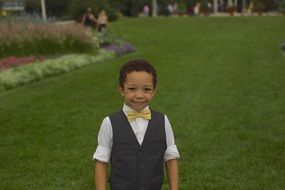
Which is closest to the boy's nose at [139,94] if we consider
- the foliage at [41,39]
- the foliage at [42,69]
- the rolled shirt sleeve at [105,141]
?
the rolled shirt sleeve at [105,141]

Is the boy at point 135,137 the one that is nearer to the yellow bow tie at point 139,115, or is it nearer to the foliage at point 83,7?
the yellow bow tie at point 139,115

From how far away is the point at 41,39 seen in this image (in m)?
18.5

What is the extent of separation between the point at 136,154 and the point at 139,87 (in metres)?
0.41

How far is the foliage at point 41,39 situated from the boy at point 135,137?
13.7 meters

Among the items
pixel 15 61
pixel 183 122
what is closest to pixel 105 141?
pixel 183 122

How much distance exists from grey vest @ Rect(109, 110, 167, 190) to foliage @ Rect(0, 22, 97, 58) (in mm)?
13686

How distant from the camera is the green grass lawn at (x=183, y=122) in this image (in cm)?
624

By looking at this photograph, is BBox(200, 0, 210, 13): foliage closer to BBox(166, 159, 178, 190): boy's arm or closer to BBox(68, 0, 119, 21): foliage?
BBox(68, 0, 119, 21): foliage

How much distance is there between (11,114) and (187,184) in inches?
183

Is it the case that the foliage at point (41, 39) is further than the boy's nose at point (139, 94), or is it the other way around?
the foliage at point (41, 39)

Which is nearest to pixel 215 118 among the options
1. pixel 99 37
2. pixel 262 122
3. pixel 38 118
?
pixel 262 122

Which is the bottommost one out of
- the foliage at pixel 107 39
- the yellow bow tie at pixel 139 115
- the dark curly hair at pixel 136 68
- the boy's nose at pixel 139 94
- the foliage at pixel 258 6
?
the foliage at pixel 258 6

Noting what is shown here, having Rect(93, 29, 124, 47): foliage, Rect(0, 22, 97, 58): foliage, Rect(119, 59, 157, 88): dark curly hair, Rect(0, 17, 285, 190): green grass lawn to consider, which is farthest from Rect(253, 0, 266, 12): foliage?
Rect(119, 59, 157, 88): dark curly hair

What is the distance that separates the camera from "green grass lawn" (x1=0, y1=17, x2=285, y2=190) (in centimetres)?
624
